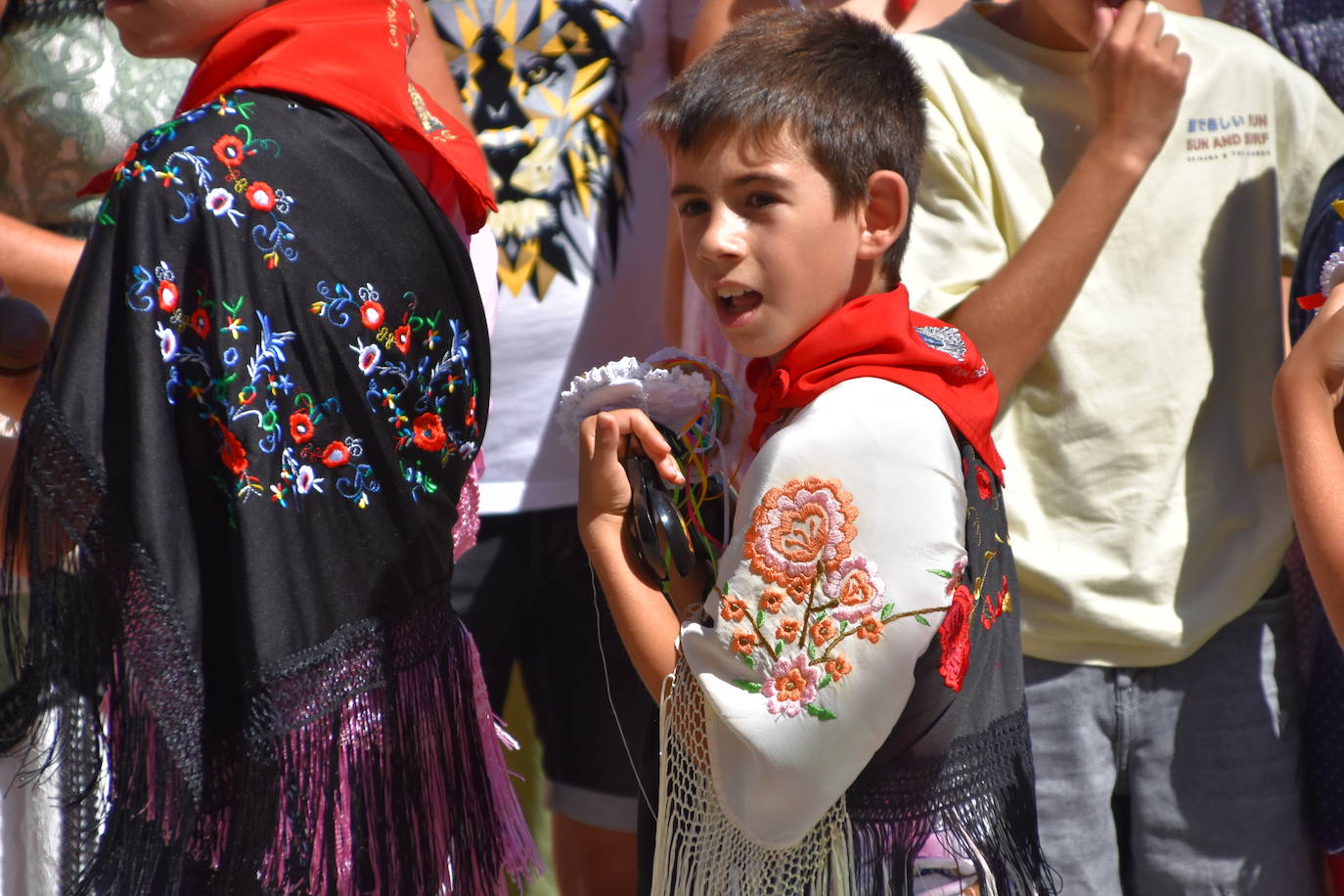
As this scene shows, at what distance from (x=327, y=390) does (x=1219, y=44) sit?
1544mm

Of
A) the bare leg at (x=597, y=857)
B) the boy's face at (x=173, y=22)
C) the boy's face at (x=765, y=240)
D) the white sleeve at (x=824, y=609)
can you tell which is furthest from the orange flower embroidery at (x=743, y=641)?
the bare leg at (x=597, y=857)

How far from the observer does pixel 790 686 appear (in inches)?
53.5

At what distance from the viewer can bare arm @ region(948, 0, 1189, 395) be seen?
6.31 ft

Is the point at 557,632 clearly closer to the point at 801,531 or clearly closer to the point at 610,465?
the point at 610,465

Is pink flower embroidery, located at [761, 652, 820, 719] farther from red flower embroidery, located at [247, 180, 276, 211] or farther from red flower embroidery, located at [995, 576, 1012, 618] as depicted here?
red flower embroidery, located at [247, 180, 276, 211]

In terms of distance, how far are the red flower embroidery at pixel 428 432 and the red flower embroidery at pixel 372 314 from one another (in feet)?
0.39

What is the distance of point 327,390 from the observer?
1.43m

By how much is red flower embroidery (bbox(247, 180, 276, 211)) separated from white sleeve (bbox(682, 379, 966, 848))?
1.89 ft

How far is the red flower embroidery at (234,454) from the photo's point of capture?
54.0 inches

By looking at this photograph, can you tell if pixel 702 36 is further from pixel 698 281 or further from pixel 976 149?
pixel 698 281

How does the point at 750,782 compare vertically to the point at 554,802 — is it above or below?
above

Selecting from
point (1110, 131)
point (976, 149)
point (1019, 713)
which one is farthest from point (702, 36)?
point (1019, 713)

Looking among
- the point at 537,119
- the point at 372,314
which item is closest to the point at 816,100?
A: the point at 372,314

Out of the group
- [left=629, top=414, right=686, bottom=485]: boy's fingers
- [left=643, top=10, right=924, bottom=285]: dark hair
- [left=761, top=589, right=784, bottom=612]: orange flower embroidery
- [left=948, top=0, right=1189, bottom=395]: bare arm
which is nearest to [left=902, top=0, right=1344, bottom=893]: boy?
[left=948, top=0, right=1189, bottom=395]: bare arm
